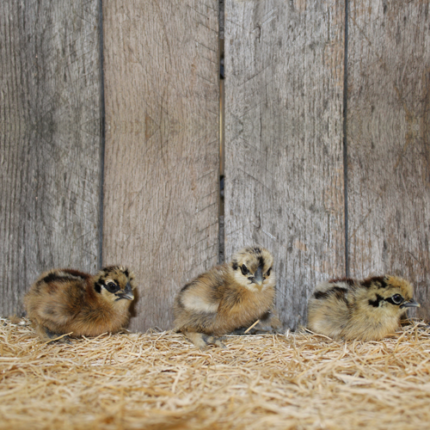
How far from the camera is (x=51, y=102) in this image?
3213 millimetres

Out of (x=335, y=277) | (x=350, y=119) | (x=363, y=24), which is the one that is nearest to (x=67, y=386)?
(x=335, y=277)

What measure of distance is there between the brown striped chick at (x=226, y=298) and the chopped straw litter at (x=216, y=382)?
135 mm

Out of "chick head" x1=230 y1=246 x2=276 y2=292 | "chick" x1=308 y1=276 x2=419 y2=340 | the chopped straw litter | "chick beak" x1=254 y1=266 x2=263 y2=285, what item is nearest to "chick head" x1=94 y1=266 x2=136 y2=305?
the chopped straw litter

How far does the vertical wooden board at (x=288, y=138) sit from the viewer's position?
3082mm

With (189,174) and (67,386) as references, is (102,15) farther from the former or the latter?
(67,386)

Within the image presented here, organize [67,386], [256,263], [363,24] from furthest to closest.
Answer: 1. [363,24]
2. [256,263]
3. [67,386]

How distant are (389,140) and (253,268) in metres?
1.49

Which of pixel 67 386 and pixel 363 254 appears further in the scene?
pixel 363 254

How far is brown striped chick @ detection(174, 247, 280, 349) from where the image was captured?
283cm

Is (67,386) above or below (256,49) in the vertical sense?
below

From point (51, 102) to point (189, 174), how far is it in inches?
49.9

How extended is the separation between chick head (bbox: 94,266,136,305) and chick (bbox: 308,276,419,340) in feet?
4.55

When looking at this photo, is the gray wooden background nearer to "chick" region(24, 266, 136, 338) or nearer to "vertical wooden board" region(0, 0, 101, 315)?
"vertical wooden board" region(0, 0, 101, 315)

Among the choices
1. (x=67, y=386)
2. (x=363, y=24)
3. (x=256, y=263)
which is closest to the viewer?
(x=67, y=386)
